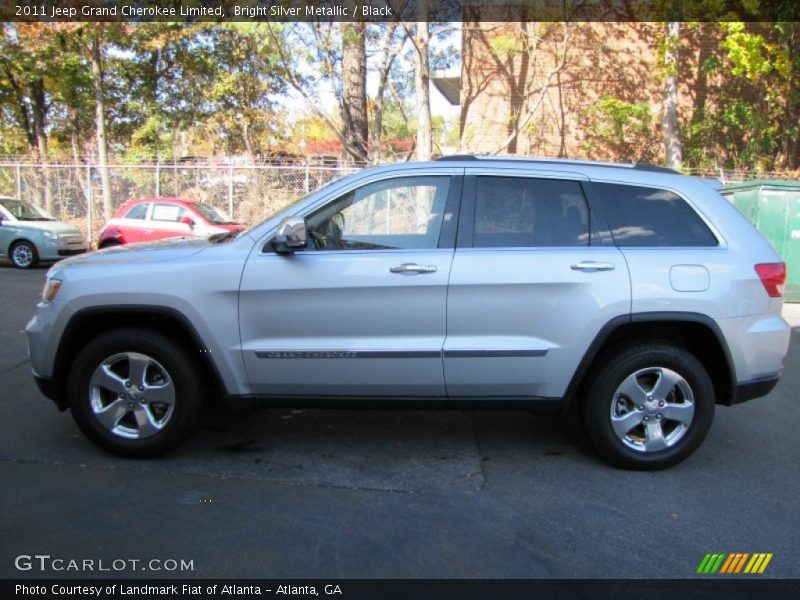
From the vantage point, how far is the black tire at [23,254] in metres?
13.8

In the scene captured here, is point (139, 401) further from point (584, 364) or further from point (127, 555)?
point (584, 364)

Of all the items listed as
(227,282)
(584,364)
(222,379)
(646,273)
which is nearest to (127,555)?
(222,379)

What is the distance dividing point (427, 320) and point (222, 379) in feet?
4.24

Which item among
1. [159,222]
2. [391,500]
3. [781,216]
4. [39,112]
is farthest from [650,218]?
[39,112]

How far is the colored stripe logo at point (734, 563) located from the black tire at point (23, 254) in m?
14.4

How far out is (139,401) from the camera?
3.94 metres

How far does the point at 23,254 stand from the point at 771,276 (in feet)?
47.1

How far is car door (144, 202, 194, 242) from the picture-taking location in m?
13.0

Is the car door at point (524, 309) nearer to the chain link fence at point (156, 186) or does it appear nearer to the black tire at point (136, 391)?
the black tire at point (136, 391)

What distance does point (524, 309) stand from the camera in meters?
3.78

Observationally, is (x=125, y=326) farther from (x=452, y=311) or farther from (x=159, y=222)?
(x=159, y=222)

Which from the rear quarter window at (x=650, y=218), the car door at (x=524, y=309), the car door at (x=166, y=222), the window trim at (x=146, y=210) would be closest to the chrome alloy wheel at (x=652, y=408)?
the car door at (x=524, y=309)
